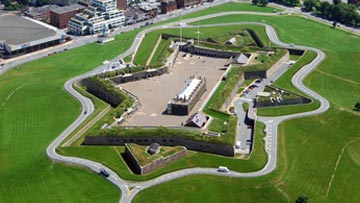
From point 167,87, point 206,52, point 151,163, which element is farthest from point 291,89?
point 151,163

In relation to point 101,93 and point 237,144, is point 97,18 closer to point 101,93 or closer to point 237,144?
point 101,93

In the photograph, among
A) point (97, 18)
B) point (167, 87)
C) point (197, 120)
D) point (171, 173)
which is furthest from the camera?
point (97, 18)

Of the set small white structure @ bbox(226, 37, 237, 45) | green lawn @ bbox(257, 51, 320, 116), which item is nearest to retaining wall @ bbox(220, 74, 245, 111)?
green lawn @ bbox(257, 51, 320, 116)

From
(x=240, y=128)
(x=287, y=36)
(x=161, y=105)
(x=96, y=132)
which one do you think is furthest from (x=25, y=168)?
(x=287, y=36)

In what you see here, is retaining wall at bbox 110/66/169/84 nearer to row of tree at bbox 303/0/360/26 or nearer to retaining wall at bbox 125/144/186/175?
retaining wall at bbox 125/144/186/175

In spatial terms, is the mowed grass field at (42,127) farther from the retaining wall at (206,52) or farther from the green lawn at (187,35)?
the retaining wall at (206,52)
